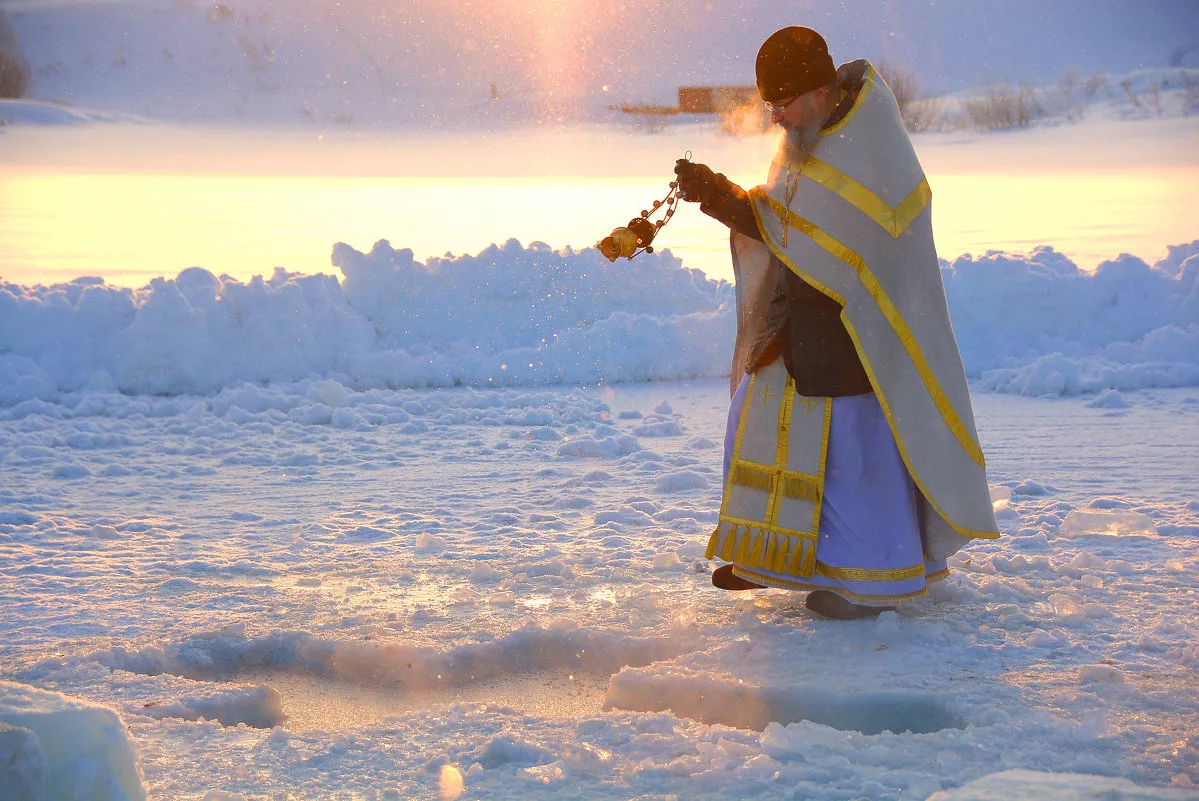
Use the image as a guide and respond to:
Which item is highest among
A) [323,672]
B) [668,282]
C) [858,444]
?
[668,282]

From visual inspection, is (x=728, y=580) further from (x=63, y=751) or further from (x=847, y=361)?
(x=63, y=751)

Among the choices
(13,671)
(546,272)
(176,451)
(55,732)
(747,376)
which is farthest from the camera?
(546,272)

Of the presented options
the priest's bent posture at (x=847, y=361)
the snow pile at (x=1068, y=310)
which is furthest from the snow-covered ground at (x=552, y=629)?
the snow pile at (x=1068, y=310)

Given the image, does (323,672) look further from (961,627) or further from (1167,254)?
(1167,254)

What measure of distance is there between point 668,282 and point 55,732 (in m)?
7.79

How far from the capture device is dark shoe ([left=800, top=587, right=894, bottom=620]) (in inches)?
159

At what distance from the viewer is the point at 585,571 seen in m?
4.62

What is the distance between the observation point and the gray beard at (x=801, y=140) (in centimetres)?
390

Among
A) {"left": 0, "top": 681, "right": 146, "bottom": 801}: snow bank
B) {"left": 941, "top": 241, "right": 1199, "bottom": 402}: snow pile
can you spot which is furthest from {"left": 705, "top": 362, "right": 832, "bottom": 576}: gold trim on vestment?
{"left": 941, "top": 241, "right": 1199, "bottom": 402}: snow pile

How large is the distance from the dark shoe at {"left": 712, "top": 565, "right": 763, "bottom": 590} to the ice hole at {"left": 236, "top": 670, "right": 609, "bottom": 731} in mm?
577

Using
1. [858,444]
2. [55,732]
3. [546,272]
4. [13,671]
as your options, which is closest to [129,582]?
[13,671]

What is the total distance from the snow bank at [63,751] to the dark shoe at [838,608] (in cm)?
218

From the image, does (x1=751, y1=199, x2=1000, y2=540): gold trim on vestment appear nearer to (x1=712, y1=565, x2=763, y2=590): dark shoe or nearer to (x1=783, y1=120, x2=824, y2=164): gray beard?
(x1=783, y1=120, x2=824, y2=164): gray beard

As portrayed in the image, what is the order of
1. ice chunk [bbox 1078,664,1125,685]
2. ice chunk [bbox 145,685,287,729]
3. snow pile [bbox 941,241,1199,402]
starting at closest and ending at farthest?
ice chunk [bbox 145,685,287,729]
ice chunk [bbox 1078,664,1125,685]
snow pile [bbox 941,241,1199,402]
